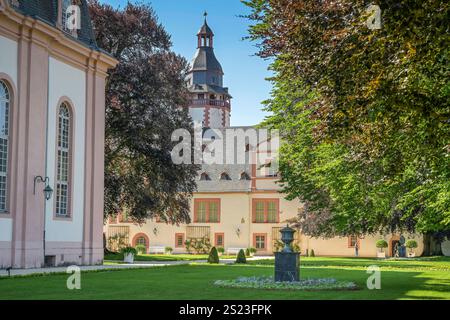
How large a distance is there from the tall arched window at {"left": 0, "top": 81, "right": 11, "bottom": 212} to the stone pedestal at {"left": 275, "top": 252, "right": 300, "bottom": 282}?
36.2ft

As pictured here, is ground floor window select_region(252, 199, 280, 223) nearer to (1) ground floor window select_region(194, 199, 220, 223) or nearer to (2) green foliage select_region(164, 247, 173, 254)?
(1) ground floor window select_region(194, 199, 220, 223)

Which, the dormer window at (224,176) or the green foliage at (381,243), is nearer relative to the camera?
the green foliage at (381,243)

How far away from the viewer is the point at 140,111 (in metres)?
37.1

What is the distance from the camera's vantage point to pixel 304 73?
1446cm

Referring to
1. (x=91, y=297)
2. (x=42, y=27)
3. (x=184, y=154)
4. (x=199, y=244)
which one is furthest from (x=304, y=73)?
(x=199, y=244)

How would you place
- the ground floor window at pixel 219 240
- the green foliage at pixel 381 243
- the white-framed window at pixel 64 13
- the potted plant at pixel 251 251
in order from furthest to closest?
the ground floor window at pixel 219 240 < the green foliage at pixel 381 243 < the potted plant at pixel 251 251 < the white-framed window at pixel 64 13

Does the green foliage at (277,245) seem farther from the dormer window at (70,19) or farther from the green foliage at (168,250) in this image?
the dormer window at (70,19)

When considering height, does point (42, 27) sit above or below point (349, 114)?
above

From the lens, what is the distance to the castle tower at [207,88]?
8500 cm

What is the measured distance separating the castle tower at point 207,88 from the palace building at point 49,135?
Result: 53.4 metres

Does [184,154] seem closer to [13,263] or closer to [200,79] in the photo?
[13,263]

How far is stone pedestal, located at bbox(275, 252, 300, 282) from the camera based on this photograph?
18172mm

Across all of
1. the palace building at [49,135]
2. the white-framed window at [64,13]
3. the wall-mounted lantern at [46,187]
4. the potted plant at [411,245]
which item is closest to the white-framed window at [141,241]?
the potted plant at [411,245]
